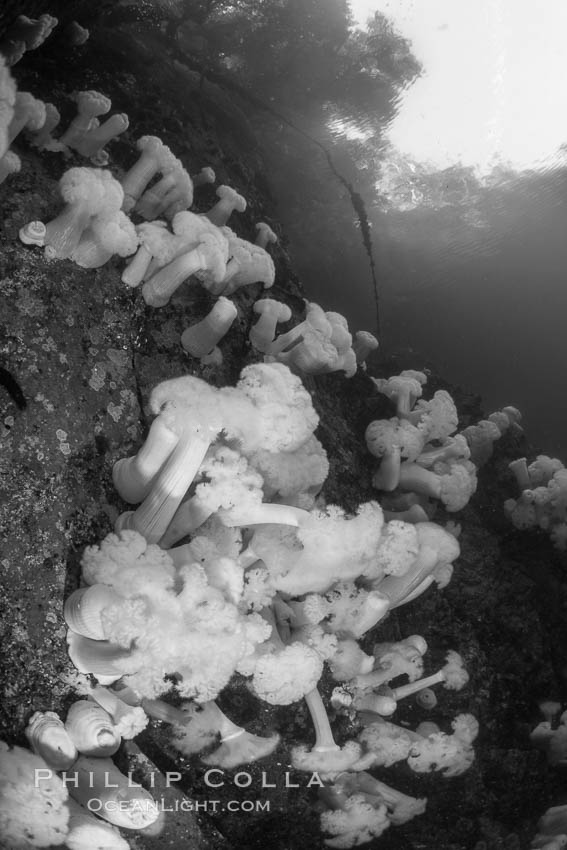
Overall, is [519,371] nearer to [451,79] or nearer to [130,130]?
[451,79]

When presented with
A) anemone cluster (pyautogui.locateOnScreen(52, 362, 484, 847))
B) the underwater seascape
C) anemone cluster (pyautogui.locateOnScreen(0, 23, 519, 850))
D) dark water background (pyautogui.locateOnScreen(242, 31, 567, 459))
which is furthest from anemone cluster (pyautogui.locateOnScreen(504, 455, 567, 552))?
dark water background (pyautogui.locateOnScreen(242, 31, 567, 459))

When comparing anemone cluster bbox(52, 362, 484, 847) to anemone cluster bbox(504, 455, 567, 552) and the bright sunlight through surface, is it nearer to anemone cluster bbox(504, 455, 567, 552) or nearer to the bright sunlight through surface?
anemone cluster bbox(504, 455, 567, 552)

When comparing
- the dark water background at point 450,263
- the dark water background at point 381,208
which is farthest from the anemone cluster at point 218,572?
the dark water background at point 450,263

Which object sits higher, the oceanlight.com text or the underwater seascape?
the underwater seascape

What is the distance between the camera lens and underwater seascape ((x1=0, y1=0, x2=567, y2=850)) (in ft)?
7.37

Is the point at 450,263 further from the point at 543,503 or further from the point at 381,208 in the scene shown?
the point at 543,503

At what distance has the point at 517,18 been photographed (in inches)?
372

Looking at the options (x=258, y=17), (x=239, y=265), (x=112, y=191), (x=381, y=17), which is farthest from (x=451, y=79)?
(x=112, y=191)

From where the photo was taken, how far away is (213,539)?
8.76 feet

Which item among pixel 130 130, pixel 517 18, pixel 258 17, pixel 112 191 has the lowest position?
pixel 130 130

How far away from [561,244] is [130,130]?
32.4ft

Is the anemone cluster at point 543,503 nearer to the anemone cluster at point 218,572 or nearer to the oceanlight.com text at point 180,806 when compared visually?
the anemone cluster at point 218,572

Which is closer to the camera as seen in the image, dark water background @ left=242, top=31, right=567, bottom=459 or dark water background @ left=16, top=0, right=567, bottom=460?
dark water background @ left=16, top=0, right=567, bottom=460

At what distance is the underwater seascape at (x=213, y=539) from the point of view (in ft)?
7.37
